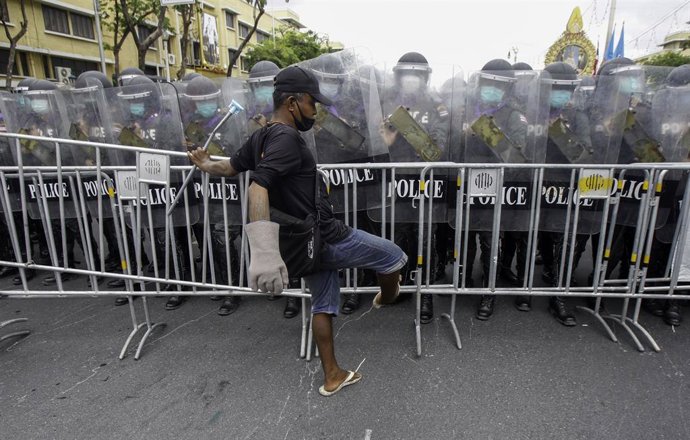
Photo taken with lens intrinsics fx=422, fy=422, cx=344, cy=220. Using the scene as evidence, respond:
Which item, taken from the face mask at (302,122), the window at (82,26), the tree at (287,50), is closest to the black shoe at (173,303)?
the face mask at (302,122)

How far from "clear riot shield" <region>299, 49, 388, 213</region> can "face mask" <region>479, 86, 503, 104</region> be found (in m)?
0.87

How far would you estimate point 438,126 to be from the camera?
357 cm

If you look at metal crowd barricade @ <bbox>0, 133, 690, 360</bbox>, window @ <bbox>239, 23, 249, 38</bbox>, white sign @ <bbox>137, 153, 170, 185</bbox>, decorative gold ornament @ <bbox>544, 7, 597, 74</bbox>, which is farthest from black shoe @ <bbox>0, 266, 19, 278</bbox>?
window @ <bbox>239, 23, 249, 38</bbox>

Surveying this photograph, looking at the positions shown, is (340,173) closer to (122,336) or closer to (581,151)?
(581,151)

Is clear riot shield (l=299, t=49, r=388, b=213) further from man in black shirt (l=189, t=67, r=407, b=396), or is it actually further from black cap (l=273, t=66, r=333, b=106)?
black cap (l=273, t=66, r=333, b=106)

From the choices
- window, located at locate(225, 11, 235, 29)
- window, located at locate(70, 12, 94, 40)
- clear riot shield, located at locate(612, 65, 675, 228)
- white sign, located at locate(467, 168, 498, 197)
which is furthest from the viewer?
window, located at locate(225, 11, 235, 29)

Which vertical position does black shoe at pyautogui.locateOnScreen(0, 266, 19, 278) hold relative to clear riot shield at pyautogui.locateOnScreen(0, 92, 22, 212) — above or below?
below

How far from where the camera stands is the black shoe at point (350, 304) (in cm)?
392

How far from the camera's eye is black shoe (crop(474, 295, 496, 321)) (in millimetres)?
3699

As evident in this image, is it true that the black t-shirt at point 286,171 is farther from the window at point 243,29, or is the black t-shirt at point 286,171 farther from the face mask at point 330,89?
the window at point 243,29

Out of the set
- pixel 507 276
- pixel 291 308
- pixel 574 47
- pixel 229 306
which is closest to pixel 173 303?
pixel 229 306

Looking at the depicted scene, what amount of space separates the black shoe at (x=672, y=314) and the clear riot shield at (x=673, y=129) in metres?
0.87

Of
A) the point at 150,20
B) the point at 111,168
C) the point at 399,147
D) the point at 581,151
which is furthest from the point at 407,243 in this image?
the point at 150,20

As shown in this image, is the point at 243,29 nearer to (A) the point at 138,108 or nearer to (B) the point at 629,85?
(A) the point at 138,108
